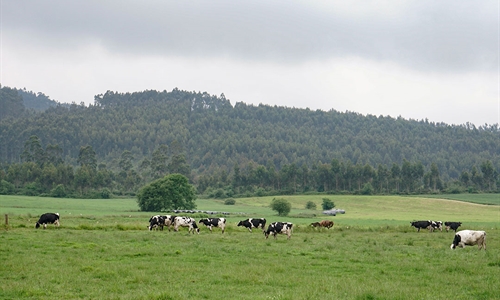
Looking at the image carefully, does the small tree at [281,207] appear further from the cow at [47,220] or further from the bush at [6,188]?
the bush at [6,188]

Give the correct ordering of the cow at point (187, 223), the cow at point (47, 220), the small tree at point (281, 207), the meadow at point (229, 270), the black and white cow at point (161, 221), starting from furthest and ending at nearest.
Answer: the small tree at point (281, 207), the black and white cow at point (161, 221), the cow at point (187, 223), the cow at point (47, 220), the meadow at point (229, 270)

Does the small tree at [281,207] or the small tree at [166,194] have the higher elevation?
the small tree at [166,194]

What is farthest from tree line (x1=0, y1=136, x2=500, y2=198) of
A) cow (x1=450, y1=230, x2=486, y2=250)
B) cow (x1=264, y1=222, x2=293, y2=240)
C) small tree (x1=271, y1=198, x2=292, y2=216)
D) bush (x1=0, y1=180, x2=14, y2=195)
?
cow (x1=450, y1=230, x2=486, y2=250)

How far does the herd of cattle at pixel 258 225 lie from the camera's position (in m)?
28.6

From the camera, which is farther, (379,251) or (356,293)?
(379,251)

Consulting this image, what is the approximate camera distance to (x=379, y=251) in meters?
26.3

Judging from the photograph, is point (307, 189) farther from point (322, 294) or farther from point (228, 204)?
point (322, 294)

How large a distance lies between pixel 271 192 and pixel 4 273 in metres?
137

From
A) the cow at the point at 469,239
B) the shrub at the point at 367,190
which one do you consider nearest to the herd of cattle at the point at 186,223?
the cow at the point at 469,239

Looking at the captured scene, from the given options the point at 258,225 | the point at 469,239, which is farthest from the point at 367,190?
the point at 469,239

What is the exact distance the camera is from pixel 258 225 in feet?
147

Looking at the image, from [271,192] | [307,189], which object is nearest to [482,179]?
[307,189]

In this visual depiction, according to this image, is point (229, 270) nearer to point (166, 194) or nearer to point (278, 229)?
point (278, 229)

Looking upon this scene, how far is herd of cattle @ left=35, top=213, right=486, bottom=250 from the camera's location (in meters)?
28.6
